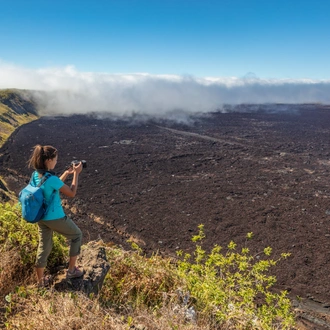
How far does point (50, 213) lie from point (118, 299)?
3.95 ft

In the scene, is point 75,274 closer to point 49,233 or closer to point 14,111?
point 49,233

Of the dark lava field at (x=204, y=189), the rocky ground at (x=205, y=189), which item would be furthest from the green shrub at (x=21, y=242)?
the rocky ground at (x=205, y=189)

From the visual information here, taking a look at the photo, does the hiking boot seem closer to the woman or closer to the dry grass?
the woman

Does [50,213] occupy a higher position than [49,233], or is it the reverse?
[50,213]

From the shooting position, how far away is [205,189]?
15523 mm

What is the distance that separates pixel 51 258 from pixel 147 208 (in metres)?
9.72

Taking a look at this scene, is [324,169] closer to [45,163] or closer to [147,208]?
[147,208]

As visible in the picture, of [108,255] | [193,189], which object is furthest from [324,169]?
[108,255]

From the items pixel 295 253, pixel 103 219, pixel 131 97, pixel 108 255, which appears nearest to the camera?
pixel 108 255

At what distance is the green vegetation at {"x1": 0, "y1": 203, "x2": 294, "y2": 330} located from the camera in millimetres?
2498

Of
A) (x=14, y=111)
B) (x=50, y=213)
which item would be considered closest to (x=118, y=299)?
(x=50, y=213)

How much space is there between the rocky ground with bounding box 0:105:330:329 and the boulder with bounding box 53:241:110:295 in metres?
6.44

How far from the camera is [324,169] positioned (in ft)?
61.9

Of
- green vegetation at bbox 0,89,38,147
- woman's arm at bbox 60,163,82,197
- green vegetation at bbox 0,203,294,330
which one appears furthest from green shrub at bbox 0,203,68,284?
green vegetation at bbox 0,89,38,147
